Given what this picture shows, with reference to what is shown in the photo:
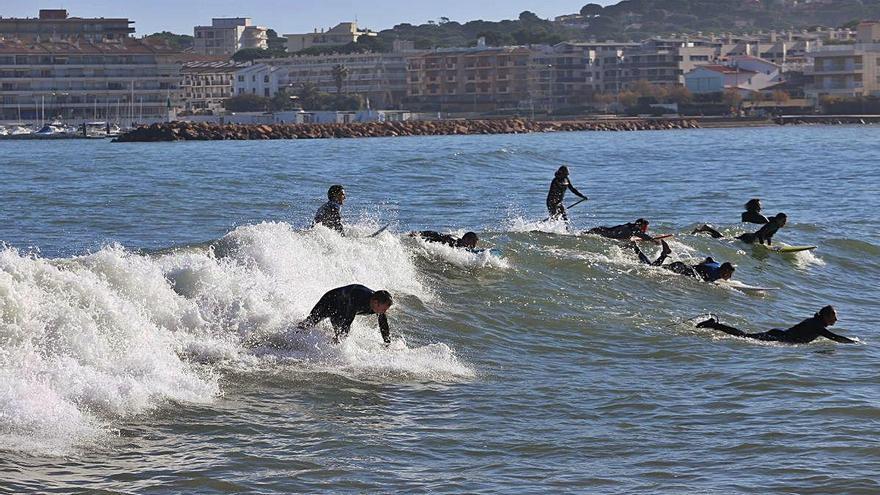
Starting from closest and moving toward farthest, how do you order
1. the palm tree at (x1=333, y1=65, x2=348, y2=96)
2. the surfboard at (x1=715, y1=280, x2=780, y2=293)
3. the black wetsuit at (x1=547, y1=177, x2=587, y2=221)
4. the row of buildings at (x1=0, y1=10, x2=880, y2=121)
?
the surfboard at (x1=715, y1=280, x2=780, y2=293) → the black wetsuit at (x1=547, y1=177, x2=587, y2=221) → the row of buildings at (x1=0, y1=10, x2=880, y2=121) → the palm tree at (x1=333, y1=65, x2=348, y2=96)

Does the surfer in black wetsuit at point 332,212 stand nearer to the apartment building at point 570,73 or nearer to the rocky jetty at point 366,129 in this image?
the rocky jetty at point 366,129

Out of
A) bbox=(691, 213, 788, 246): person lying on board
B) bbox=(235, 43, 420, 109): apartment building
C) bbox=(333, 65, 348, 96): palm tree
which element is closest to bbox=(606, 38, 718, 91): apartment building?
bbox=(235, 43, 420, 109): apartment building

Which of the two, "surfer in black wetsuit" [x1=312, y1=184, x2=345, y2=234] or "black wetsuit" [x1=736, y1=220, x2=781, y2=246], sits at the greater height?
"surfer in black wetsuit" [x1=312, y1=184, x2=345, y2=234]

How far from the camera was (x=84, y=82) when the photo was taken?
140125 millimetres

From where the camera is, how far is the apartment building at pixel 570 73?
164875mm

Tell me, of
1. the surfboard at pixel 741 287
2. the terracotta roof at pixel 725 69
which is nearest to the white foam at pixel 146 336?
the surfboard at pixel 741 287

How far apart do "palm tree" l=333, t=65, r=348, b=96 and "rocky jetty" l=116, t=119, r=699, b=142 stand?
46.8 metres

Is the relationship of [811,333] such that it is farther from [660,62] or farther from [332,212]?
[660,62]

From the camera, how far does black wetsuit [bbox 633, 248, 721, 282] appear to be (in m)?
20.4

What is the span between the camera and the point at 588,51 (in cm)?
16738

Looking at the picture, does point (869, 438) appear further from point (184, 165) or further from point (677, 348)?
point (184, 165)

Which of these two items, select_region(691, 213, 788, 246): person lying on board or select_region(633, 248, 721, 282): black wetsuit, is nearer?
select_region(633, 248, 721, 282): black wetsuit

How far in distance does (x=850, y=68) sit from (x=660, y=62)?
29342mm

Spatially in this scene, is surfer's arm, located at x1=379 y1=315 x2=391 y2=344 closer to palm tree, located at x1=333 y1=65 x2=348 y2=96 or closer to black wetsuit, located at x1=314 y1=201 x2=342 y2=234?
black wetsuit, located at x1=314 y1=201 x2=342 y2=234
